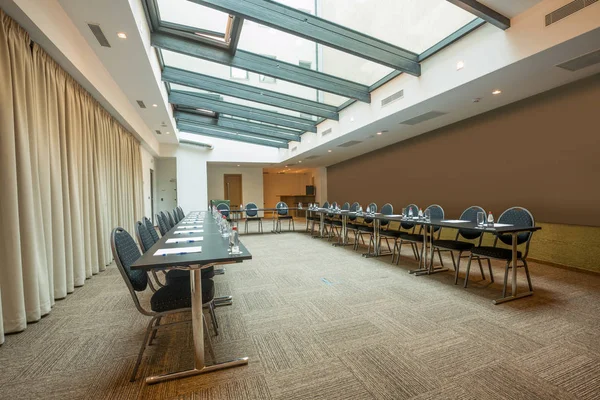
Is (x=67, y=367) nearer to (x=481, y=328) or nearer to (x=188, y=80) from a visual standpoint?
(x=481, y=328)

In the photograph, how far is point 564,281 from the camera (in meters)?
3.48

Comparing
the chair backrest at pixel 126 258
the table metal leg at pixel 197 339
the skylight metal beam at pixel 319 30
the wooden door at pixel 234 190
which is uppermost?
the skylight metal beam at pixel 319 30

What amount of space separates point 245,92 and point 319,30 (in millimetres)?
2578

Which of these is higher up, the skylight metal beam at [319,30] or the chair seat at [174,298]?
the skylight metal beam at [319,30]

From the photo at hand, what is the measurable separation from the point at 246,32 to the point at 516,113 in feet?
14.9

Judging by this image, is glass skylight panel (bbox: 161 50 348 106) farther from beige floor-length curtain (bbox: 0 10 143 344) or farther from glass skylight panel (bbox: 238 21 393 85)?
beige floor-length curtain (bbox: 0 10 143 344)

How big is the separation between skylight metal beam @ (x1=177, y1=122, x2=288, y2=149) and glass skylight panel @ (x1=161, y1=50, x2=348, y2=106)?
3761 mm

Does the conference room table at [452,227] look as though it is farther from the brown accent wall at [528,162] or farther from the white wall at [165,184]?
the white wall at [165,184]

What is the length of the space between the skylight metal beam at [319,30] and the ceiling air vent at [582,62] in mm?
1731

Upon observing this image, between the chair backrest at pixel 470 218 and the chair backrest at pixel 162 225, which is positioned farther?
the chair backrest at pixel 470 218

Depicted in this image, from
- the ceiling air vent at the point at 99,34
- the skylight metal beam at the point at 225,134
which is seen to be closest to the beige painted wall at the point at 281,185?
the skylight metal beam at the point at 225,134

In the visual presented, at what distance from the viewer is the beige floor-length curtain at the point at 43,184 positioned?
7.45ft

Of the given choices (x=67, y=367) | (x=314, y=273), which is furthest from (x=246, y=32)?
(x=67, y=367)

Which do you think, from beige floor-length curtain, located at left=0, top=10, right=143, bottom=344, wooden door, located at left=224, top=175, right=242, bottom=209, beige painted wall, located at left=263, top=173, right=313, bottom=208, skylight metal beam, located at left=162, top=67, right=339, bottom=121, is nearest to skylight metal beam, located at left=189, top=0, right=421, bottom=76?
beige floor-length curtain, located at left=0, top=10, right=143, bottom=344
